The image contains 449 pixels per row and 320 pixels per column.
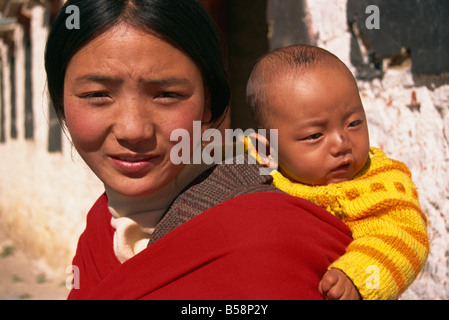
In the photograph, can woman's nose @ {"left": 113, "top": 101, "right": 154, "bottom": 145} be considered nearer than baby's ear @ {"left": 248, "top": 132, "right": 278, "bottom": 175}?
Yes

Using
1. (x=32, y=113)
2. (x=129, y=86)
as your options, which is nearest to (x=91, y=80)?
(x=129, y=86)

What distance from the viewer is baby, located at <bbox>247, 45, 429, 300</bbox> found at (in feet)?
4.75

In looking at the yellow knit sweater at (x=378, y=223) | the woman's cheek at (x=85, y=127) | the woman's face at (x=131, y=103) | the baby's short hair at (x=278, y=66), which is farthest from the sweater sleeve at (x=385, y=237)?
the woman's cheek at (x=85, y=127)

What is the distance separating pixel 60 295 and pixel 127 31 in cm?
568

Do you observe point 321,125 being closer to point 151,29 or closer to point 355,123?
point 355,123

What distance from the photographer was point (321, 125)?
5.34 feet

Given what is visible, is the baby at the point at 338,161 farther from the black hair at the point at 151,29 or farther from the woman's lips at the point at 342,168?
the black hair at the point at 151,29

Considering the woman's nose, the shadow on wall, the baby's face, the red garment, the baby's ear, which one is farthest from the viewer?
the shadow on wall

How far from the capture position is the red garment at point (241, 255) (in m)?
1.25

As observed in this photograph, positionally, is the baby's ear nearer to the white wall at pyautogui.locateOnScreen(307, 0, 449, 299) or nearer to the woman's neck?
the woman's neck

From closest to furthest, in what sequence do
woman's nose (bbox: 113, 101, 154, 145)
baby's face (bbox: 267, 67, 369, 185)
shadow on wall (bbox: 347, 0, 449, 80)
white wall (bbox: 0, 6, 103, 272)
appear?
1. woman's nose (bbox: 113, 101, 154, 145)
2. baby's face (bbox: 267, 67, 369, 185)
3. shadow on wall (bbox: 347, 0, 449, 80)
4. white wall (bbox: 0, 6, 103, 272)

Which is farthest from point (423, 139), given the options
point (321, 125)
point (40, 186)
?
point (40, 186)

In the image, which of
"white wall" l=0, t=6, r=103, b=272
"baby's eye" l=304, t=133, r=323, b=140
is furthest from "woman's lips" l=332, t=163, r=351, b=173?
"white wall" l=0, t=6, r=103, b=272
